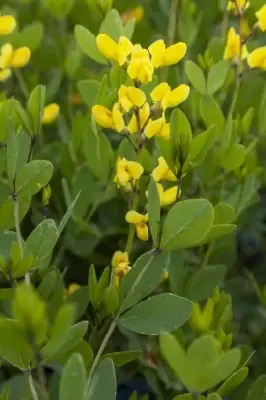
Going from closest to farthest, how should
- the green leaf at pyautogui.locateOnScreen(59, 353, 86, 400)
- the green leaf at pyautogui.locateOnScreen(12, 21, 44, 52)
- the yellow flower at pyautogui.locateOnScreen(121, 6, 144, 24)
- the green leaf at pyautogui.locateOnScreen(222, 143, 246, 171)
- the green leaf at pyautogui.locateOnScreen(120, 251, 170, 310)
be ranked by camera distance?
1. the green leaf at pyautogui.locateOnScreen(59, 353, 86, 400)
2. the green leaf at pyautogui.locateOnScreen(120, 251, 170, 310)
3. the green leaf at pyautogui.locateOnScreen(222, 143, 246, 171)
4. the green leaf at pyautogui.locateOnScreen(12, 21, 44, 52)
5. the yellow flower at pyautogui.locateOnScreen(121, 6, 144, 24)

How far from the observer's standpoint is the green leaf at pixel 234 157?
725 mm

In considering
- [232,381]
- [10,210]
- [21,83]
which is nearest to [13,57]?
[21,83]

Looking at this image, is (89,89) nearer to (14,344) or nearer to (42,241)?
(42,241)

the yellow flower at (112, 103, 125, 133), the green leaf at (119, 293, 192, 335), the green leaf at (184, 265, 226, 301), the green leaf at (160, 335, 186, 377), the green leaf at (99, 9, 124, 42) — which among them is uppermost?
the green leaf at (99, 9, 124, 42)

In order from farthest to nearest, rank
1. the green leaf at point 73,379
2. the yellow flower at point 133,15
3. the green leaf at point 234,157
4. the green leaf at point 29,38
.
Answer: the yellow flower at point 133,15 < the green leaf at point 29,38 < the green leaf at point 234,157 < the green leaf at point 73,379

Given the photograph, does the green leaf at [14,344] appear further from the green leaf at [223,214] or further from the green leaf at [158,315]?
the green leaf at [223,214]

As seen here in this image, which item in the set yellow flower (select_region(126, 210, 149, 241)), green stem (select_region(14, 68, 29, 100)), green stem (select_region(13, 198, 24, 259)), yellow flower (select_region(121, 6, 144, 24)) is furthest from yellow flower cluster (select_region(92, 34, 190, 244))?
yellow flower (select_region(121, 6, 144, 24))

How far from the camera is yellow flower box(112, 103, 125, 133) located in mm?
651

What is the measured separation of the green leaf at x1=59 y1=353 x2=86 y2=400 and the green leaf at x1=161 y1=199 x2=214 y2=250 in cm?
14

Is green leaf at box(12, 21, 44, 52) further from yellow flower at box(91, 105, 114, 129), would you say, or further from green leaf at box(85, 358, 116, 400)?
green leaf at box(85, 358, 116, 400)

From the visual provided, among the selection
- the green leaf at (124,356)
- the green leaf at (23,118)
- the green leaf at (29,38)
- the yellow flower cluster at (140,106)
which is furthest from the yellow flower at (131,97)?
the green leaf at (29,38)

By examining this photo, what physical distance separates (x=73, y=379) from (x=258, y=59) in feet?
1.31

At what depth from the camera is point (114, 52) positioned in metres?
0.68

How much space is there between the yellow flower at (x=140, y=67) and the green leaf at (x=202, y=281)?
212 millimetres
